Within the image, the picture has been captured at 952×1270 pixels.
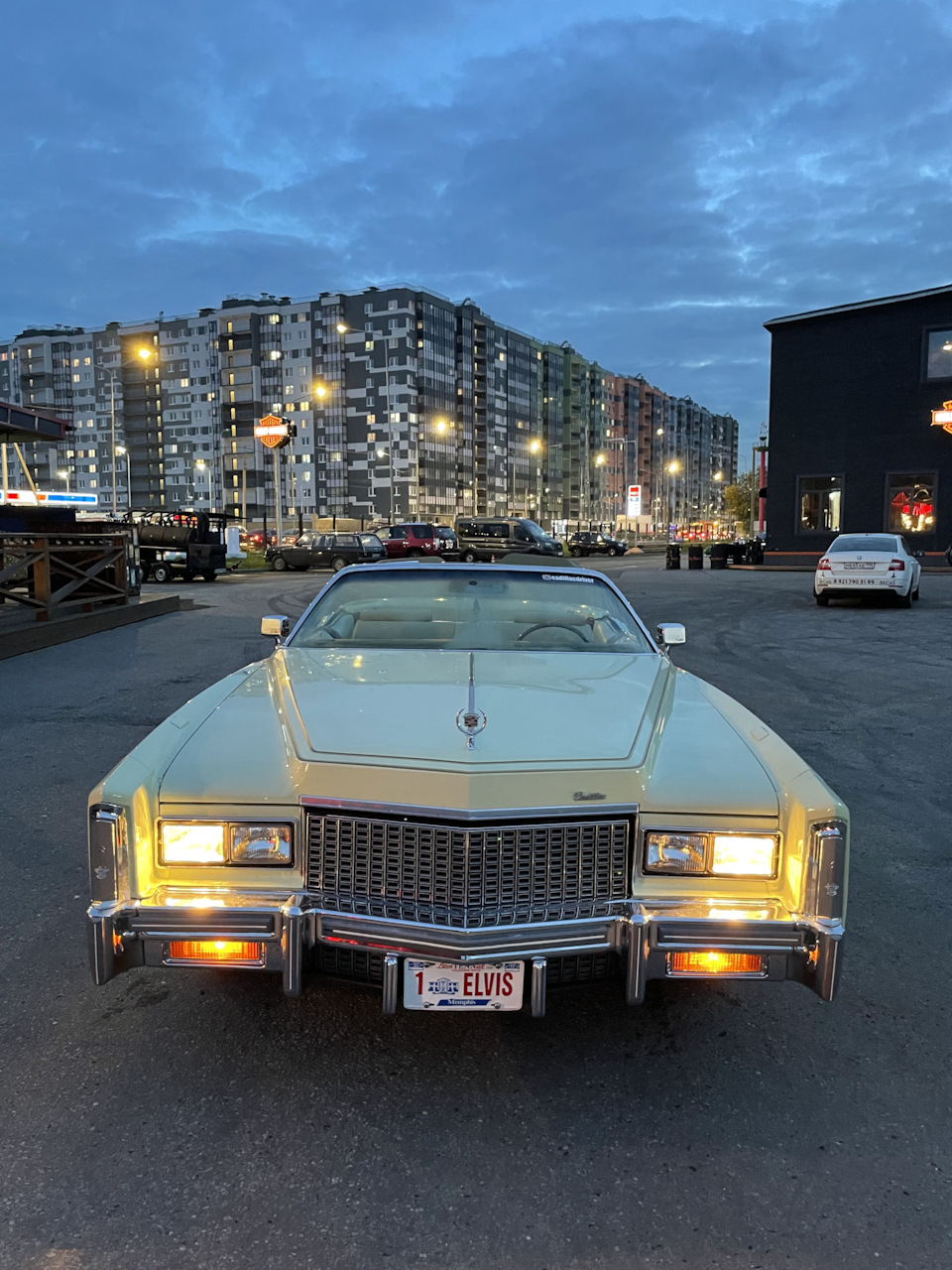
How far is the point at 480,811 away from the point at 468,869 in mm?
170

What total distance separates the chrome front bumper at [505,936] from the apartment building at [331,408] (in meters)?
99.6

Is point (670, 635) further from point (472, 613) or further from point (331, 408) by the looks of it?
point (331, 408)

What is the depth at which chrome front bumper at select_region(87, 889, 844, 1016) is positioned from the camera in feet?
7.91

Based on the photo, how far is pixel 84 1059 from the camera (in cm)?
284

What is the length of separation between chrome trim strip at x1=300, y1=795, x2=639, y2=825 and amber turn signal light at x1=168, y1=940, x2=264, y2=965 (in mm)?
431

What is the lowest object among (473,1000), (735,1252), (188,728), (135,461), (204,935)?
(735,1252)

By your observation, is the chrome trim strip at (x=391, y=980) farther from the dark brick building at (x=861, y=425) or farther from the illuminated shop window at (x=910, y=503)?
the illuminated shop window at (x=910, y=503)

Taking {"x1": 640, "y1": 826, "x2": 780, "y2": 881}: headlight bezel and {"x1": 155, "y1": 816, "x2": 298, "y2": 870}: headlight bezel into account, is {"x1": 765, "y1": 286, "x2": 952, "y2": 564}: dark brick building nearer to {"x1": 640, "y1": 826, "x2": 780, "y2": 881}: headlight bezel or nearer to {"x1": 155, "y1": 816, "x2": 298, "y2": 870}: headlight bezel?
{"x1": 640, "y1": 826, "x2": 780, "y2": 881}: headlight bezel

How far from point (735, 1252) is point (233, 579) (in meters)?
30.5

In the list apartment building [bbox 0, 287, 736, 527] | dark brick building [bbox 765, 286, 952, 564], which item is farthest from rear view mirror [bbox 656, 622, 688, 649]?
apartment building [bbox 0, 287, 736, 527]

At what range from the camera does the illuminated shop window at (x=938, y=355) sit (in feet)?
110

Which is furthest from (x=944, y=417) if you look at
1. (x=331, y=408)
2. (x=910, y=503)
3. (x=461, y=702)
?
(x=331, y=408)

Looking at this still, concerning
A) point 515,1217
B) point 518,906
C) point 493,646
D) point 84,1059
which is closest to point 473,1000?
point 518,906

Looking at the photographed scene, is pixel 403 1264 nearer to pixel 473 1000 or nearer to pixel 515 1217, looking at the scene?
pixel 515 1217
